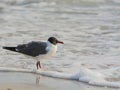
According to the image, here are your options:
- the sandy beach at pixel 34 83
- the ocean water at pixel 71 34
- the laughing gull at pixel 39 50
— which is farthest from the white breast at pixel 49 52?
the sandy beach at pixel 34 83

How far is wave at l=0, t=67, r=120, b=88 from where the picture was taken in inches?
259

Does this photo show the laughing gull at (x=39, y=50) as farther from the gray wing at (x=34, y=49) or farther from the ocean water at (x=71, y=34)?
the ocean water at (x=71, y=34)

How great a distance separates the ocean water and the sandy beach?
16cm

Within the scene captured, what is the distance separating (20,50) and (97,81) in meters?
1.49

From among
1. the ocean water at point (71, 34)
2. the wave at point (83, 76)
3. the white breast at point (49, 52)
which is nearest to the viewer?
the wave at point (83, 76)

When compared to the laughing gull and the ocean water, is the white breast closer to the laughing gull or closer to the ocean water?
the laughing gull

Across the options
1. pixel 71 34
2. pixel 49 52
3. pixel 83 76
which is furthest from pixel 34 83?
pixel 71 34

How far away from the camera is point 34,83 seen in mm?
6707

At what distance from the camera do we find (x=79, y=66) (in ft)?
25.0

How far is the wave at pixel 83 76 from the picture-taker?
657 centimetres

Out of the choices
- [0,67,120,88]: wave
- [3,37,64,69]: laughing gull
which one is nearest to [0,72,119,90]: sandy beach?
[0,67,120,88]: wave

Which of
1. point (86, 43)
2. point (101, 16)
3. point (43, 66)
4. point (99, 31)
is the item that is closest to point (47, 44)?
point (43, 66)

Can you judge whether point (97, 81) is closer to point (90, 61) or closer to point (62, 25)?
point (90, 61)

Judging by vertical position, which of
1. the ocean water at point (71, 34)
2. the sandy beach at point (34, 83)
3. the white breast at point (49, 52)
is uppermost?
the white breast at point (49, 52)
